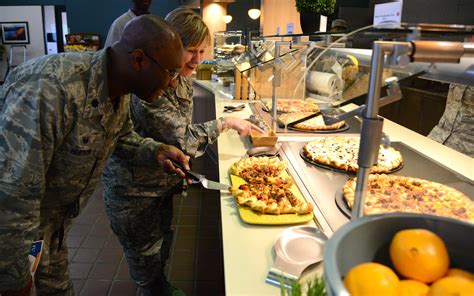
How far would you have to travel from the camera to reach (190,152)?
1.80 meters

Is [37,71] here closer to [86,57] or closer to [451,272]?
[86,57]

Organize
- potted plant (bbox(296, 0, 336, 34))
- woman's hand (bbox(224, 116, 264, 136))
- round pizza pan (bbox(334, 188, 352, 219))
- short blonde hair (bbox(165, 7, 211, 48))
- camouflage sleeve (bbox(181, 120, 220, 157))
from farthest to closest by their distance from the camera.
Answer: potted plant (bbox(296, 0, 336, 34))
woman's hand (bbox(224, 116, 264, 136))
camouflage sleeve (bbox(181, 120, 220, 157))
short blonde hair (bbox(165, 7, 211, 48))
round pizza pan (bbox(334, 188, 352, 219))

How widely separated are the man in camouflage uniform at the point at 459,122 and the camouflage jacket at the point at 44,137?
214 cm

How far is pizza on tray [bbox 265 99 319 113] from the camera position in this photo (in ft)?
5.48

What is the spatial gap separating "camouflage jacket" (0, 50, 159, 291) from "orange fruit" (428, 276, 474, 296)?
3.12 feet

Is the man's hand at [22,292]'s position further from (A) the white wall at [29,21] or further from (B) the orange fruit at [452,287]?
(A) the white wall at [29,21]

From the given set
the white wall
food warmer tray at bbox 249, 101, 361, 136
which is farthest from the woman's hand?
the white wall

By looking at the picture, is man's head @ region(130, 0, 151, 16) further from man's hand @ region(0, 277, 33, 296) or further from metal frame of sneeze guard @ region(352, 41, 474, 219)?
metal frame of sneeze guard @ region(352, 41, 474, 219)

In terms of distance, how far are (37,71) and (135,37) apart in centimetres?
28

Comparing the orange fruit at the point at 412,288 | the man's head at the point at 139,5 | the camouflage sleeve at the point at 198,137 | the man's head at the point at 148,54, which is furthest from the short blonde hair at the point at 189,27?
the man's head at the point at 139,5

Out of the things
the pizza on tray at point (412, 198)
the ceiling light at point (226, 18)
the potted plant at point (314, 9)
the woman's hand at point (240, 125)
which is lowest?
the pizza on tray at point (412, 198)

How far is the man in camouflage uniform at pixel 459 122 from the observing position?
238 centimetres

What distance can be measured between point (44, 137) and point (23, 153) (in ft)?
0.22

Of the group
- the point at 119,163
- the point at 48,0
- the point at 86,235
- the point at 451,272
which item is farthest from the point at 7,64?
the point at 451,272
